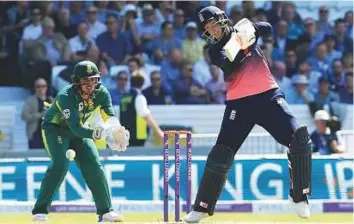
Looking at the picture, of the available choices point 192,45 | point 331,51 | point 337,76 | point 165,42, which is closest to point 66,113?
point 165,42

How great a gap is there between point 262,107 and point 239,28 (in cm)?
75

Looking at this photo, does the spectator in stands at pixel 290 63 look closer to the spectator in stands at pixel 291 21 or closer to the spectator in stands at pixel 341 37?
the spectator in stands at pixel 291 21

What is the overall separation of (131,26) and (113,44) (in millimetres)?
557

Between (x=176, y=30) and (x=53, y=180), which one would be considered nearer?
(x=53, y=180)

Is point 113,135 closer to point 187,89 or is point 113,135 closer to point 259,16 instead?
point 187,89

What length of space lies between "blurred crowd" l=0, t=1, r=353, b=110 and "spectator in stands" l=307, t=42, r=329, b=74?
0.02m

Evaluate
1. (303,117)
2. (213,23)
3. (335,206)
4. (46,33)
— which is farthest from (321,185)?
(46,33)

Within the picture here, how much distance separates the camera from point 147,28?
17.0 m

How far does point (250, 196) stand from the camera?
12648 millimetres

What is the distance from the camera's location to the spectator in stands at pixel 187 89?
1636cm

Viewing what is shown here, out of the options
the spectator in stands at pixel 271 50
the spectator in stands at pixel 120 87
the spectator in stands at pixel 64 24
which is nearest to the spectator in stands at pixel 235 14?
the spectator in stands at pixel 271 50

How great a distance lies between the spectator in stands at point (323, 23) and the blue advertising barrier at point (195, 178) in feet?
19.7

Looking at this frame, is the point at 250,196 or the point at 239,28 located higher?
the point at 239,28

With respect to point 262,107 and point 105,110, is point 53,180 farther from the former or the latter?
point 262,107
